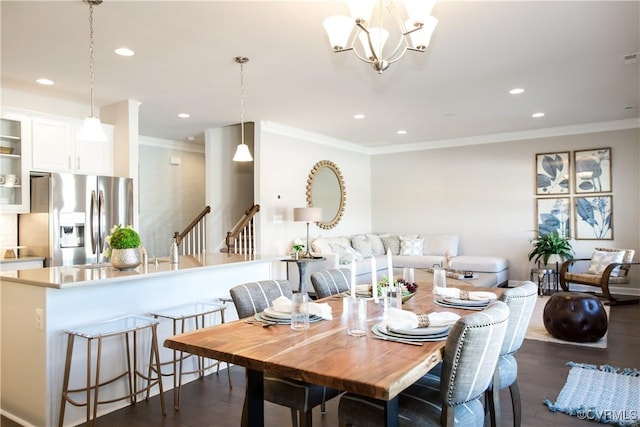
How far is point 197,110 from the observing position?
5719 millimetres

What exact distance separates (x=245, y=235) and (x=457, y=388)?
519 cm

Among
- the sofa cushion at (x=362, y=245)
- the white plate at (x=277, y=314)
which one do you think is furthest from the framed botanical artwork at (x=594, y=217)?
the white plate at (x=277, y=314)

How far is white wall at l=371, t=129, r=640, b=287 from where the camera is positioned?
22.2ft

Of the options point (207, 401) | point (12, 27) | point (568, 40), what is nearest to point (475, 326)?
point (207, 401)

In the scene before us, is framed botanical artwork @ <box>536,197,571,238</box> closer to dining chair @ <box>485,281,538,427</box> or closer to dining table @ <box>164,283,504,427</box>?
dining chair @ <box>485,281,538,427</box>

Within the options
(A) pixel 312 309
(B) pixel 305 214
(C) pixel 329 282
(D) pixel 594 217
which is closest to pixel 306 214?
(B) pixel 305 214

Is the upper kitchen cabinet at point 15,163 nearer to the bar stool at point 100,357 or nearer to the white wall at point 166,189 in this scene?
the bar stool at point 100,357

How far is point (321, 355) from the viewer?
5.12 ft

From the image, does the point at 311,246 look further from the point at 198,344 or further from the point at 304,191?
the point at 198,344

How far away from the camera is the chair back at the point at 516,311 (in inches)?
82.1


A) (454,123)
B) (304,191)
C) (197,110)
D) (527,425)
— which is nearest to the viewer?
(527,425)

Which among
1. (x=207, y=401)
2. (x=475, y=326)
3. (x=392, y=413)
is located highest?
(x=475, y=326)

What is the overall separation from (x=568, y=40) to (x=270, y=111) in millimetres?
3504

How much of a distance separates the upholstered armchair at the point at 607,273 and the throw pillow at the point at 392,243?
2813 millimetres
